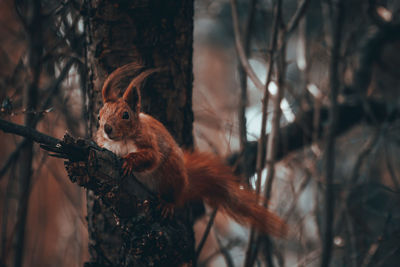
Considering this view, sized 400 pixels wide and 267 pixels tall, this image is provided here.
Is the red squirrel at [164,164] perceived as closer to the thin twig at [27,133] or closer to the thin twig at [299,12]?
the thin twig at [27,133]

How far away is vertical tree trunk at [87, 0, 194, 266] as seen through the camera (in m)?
1.01

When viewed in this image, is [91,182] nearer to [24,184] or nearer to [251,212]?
[251,212]

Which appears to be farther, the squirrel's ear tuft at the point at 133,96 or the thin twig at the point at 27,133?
the squirrel's ear tuft at the point at 133,96

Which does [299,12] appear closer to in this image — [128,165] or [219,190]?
[219,190]

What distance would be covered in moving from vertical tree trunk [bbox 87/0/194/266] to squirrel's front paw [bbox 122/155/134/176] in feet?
0.68

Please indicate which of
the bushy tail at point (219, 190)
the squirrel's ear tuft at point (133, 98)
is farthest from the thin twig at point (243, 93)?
the squirrel's ear tuft at point (133, 98)

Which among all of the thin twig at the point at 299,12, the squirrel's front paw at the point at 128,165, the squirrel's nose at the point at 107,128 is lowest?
the squirrel's front paw at the point at 128,165

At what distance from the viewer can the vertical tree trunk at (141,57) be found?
1007mm

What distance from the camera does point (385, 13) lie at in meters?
1.91

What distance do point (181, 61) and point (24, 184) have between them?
801 millimetres

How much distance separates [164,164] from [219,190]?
0.24m

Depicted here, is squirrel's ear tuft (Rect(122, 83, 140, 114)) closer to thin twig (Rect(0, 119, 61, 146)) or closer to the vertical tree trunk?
the vertical tree trunk

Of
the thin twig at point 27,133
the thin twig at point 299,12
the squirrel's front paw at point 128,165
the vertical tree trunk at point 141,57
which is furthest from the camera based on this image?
the thin twig at point 299,12

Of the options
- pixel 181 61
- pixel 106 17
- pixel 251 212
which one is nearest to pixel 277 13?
pixel 181 61
